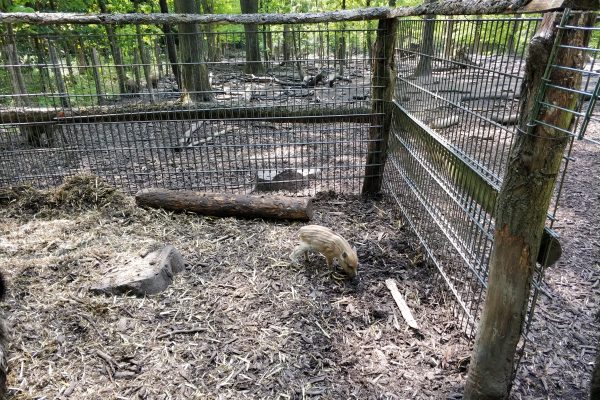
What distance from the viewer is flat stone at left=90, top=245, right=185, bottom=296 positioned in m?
3.69

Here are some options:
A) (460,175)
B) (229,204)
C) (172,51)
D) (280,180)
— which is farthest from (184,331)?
(172,51)

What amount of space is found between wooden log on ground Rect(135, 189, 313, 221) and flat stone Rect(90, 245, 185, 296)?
3.50ft

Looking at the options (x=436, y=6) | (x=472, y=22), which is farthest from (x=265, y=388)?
(x=436, y=6)

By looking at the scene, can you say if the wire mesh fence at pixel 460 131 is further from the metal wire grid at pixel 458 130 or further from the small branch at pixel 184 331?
the small branch at pixel 184 331

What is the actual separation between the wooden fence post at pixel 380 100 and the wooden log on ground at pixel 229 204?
1.08 m

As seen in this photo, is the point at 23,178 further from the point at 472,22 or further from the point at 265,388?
the point at 472,22

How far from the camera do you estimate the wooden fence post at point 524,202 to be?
6.28 feet

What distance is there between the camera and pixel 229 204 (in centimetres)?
514


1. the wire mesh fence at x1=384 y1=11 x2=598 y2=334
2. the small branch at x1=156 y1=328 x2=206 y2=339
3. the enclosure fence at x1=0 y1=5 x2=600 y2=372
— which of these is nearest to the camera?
the wire mesh fence at x1=384 y1=11 x2=598 y2=334

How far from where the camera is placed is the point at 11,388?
9.13 feet

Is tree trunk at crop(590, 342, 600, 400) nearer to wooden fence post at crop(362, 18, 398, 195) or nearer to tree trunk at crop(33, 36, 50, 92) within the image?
wooden fence post at crop(362, 18, 398, 195)

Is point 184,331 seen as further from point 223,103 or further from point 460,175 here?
point 223,103

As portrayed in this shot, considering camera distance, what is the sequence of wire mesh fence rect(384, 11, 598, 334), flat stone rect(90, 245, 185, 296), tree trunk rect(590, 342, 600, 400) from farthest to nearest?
flat stone rect(90, 245, 185, 296)
wire mesh fence rect(384, 11, 598, 334)
tree trunk rect(590, 342, 600, 400)

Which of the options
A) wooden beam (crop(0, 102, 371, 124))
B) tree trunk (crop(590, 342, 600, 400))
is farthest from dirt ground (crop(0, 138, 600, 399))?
wooden beam (crop(0, 102, 371, 124))
